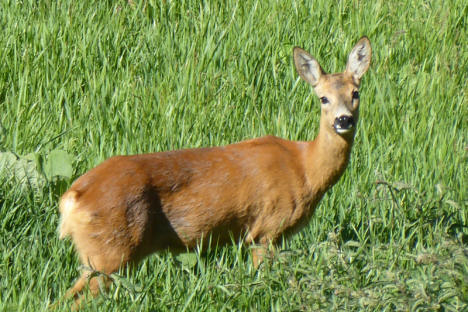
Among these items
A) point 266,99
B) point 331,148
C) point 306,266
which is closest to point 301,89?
point 266,99

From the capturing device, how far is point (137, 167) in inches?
201

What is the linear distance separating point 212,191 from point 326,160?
74 centimetres

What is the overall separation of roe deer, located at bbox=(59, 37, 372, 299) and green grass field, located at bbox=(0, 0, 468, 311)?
0.17m

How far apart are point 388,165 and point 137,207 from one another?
6.57 feet

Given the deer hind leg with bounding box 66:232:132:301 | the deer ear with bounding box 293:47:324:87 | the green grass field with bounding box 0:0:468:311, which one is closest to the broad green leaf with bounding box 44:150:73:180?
the green grass field with bounding box 0:0:468:311

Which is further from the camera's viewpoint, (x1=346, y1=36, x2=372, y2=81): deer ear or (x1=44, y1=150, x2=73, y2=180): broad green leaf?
(x1=346, y1=36, x2=372, y2=81): deer ear

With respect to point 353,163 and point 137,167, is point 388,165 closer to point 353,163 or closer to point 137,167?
point 353,163

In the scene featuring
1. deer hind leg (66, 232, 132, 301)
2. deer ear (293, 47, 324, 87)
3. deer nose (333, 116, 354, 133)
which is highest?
deer ear (293, 47, 324, 87)

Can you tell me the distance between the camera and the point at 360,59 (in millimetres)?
5953

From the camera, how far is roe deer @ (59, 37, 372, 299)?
4.90 metres

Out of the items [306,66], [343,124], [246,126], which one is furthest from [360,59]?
[246,126]

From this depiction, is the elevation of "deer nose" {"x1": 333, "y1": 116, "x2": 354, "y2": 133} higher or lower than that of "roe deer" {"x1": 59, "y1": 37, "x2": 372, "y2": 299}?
higher

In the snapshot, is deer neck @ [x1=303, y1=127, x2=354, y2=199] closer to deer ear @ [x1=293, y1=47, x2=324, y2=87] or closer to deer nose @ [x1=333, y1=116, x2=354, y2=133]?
deer nose @ [x1=333, y1=116, x2=354, y2=133]

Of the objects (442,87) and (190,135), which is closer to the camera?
(190,135)
